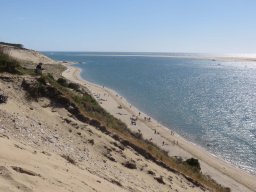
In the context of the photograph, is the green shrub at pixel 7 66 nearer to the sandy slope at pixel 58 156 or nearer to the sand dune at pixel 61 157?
the sandy slope at pixel 58 156

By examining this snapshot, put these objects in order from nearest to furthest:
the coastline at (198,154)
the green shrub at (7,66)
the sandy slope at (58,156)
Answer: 1. the sandy slope at (58,156)
2. the green shrub at (7,66)
3. the coastline at (198,154)

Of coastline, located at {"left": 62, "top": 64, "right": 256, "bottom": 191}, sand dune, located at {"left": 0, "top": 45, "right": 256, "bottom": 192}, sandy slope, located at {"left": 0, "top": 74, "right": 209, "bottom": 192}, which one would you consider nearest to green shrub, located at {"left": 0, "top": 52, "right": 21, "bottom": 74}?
sandy slope, located at {"left": 0, "top": 74, "right": 209, "bottom": 192}

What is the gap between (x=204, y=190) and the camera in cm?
2686

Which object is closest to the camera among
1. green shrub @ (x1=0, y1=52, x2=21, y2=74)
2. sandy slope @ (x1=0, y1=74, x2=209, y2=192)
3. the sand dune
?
sandy slope @ (x1=0, y1=74, x2=209, y2=192)

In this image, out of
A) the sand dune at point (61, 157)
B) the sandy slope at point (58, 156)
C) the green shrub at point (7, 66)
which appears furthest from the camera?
the green shrub at point (7, 66)

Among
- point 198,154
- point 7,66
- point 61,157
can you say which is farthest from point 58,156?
point 198,154

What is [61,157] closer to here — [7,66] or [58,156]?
[58,156]

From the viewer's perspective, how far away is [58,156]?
19.8 metres

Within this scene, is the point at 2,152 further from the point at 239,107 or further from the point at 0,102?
the point at 239,107

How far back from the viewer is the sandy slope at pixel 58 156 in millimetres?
14383

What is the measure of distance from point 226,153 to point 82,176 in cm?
3561

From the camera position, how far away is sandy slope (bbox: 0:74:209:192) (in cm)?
1438

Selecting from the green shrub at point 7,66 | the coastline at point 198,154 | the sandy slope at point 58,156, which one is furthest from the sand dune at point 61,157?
the green shrub at point 7,66

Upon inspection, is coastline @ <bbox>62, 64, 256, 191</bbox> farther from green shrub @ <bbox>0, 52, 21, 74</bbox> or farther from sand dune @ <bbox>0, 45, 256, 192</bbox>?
green shrub @ <bbox>0, 52, 21, 74</bbox>
